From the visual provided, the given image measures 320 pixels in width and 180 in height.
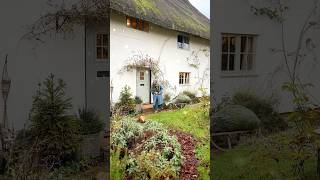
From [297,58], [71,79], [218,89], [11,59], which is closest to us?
[218,89]

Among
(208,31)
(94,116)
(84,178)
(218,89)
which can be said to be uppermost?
(208,31)

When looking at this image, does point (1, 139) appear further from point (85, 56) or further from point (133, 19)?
point (133, 19)

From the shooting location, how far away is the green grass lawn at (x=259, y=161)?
274cm

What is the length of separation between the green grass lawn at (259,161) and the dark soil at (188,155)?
0.49 m

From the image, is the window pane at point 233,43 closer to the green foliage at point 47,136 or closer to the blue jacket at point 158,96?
the blue jacket at point 158,96

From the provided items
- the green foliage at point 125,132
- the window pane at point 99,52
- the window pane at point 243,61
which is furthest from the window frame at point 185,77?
the window pane at point 99,52

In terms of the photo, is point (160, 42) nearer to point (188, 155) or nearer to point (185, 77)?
point (185, 77)

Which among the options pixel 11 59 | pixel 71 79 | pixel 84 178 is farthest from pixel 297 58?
pixel 11 59

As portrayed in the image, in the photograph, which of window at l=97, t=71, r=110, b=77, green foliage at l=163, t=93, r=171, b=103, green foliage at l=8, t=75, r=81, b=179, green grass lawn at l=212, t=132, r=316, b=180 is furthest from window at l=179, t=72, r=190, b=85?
green foliage at l=8, t=75, r=81, b=179

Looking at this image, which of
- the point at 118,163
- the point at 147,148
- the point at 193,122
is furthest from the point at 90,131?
the point at 193,122

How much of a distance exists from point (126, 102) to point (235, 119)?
0.76 m

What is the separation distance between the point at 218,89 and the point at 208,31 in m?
0.38

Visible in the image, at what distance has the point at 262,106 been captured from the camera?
2617 millimetres

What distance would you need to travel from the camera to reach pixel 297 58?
8.85 feet
